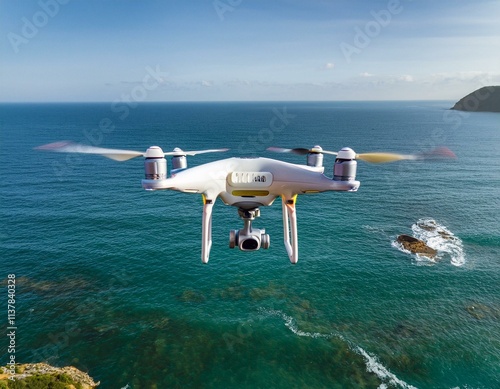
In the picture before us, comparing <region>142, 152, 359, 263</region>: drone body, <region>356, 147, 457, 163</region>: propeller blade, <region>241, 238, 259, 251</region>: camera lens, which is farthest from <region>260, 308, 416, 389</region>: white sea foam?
<region>356, 147, 457, 163</region>: propeller blade

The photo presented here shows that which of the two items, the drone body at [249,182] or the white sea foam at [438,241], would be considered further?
the white sea foam at [438,241]

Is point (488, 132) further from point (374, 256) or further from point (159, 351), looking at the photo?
point (159, 351)

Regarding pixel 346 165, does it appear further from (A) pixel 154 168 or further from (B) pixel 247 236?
(A) pixel 154 168

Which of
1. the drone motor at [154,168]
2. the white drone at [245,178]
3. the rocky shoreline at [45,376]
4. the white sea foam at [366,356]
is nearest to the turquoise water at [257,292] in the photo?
the white sea foam at [366,356]

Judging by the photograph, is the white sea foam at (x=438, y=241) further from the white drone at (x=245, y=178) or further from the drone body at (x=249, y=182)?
the drone body at (x=249, y=182)

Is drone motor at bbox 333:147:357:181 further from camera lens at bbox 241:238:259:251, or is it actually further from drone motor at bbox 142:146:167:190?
drone motor at bbox 142:146:167:190

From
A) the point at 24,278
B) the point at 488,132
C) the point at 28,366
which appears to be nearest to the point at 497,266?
the point at 28,366
